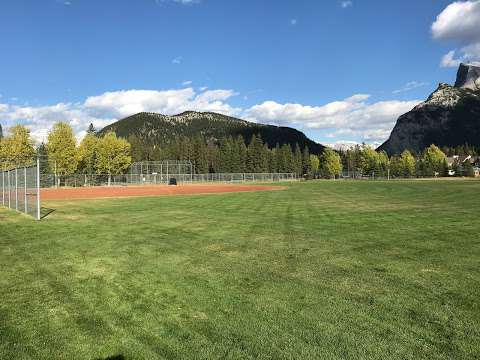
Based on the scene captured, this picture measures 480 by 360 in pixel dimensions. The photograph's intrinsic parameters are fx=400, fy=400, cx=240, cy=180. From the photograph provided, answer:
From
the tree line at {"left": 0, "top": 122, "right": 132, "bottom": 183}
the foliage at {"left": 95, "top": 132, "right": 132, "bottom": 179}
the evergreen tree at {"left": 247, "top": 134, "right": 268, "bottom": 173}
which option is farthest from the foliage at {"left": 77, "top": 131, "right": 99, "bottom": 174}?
the evergreen tree at {"left": 247, "top": 134, "right": 268, "bottom": 173}

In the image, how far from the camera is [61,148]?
71.8 metres

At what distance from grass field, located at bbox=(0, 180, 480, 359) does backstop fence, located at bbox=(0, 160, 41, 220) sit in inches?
296

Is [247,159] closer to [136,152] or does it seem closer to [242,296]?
[136,152]

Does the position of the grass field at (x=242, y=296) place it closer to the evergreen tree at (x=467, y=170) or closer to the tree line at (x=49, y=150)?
the tree line at (x=49, y=150)

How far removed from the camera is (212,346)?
4559 millimetres

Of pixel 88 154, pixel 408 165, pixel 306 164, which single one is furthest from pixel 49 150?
pixel 408 165

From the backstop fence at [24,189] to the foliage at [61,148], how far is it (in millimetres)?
47165

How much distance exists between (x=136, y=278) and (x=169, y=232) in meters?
5.77

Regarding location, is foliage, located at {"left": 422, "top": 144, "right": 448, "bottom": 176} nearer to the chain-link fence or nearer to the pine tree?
the pine tree

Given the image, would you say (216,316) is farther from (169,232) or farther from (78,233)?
(78,233)

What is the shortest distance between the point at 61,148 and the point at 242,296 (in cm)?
7330

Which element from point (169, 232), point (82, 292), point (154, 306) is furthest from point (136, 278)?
point (169, 232)

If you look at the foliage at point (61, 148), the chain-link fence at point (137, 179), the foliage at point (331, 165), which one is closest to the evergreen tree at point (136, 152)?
the chain-link fence at point (137, 179)

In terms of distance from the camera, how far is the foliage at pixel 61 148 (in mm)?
71438
